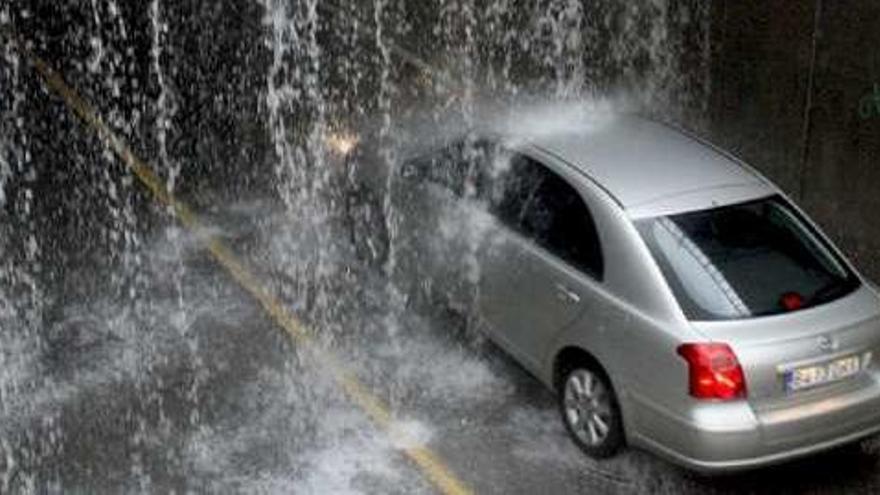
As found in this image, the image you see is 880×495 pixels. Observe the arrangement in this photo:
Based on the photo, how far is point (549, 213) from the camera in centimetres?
797

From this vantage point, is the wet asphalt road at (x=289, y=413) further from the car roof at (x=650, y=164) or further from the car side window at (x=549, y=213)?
the car roof at (x=650, y=164)

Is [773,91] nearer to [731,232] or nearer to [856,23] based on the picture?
[856,23]

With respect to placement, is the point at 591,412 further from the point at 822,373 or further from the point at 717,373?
the point at 822,373

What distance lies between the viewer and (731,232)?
295 inches

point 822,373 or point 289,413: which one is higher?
point 822,373

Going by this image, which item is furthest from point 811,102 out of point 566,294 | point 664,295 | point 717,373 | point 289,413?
point 289,413

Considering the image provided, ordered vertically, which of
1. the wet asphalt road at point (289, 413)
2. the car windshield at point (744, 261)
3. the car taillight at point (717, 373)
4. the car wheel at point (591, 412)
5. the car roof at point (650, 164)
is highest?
the car roof at point (650, 164)

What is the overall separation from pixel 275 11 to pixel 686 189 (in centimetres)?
1015

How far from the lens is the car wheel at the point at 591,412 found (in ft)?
24.6

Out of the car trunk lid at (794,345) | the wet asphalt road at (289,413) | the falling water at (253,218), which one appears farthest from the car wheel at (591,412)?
the car trunk lid at (794,345)

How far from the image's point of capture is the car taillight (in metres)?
6.81

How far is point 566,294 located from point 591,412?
745 mm

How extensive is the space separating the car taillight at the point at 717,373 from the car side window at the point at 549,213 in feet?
3.03

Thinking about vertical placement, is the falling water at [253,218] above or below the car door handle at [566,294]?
below
